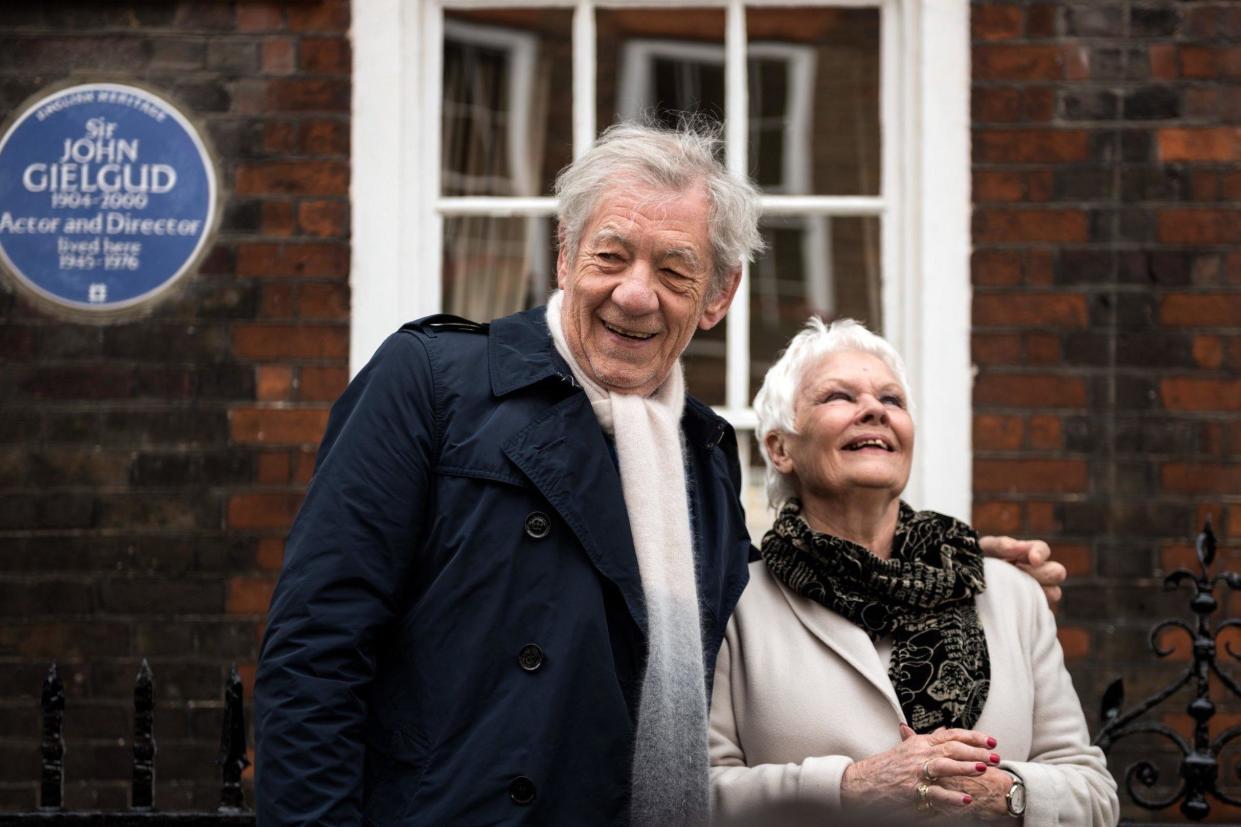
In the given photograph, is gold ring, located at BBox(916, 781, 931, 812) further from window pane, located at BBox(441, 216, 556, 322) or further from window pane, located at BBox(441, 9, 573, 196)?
window pane, located at BBox(441, 9, 573, 196)

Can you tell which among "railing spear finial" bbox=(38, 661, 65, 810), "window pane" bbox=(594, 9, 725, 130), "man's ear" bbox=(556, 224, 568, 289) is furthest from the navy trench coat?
"window pane" bbox=(594, 9, 725, 130)

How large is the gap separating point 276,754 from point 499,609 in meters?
A: 0.39

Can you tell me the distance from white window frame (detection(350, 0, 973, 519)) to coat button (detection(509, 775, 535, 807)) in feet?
7.48

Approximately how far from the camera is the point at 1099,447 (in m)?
4.27

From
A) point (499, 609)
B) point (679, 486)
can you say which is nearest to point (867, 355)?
point (679, 486)

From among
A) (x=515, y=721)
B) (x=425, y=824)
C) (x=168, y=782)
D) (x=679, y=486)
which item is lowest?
(x=168, y=782)

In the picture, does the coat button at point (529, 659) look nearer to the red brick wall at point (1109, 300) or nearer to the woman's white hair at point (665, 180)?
the woman's white hair at point (665, 180)

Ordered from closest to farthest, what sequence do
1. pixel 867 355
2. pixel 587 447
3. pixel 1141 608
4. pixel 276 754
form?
pixel 276 754 → pixel 587 447 → pixel 867 355 → pixel 1141 608

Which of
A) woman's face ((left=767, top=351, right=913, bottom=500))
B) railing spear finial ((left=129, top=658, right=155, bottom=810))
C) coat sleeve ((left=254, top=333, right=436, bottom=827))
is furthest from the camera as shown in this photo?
railing spear finial ((left=129, top=658, right=155, bottom=810))

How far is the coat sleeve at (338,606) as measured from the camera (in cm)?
221

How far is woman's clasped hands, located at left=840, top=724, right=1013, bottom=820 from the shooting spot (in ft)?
8.45

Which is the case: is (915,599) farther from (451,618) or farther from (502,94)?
(502,94)

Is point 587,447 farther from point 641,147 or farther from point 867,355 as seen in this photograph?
→ point 867,355

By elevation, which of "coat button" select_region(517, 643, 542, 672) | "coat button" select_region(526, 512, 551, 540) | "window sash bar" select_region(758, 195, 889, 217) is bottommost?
"coat button" select_region(517, 643, 542, 672)
